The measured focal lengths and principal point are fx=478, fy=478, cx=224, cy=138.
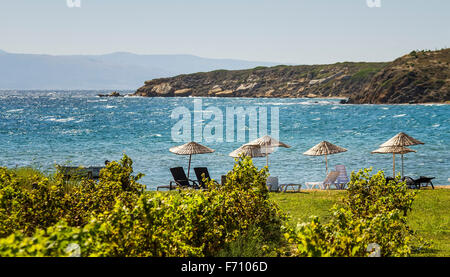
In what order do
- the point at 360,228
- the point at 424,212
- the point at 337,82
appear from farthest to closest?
the point at 337,82 → the point at 424,212 → the point at 360,228

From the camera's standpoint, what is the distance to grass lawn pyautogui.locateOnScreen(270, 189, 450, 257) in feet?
27.8

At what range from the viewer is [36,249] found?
290cm

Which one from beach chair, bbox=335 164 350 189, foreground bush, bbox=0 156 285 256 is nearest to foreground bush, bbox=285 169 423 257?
foreground bush, bbox=0 156 285 256

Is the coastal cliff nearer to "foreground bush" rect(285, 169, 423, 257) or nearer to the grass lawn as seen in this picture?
the grass lawn

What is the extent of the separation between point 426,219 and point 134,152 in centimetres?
2685

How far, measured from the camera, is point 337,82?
14788cm

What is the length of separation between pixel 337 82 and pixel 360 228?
148144 mm

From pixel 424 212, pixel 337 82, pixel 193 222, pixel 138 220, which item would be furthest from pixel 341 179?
pixel 337 82

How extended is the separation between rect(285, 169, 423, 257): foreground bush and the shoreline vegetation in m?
0.01

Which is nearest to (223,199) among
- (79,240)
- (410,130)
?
(79,240)

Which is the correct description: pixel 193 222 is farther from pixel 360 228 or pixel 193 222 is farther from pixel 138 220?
pixel 360 228
